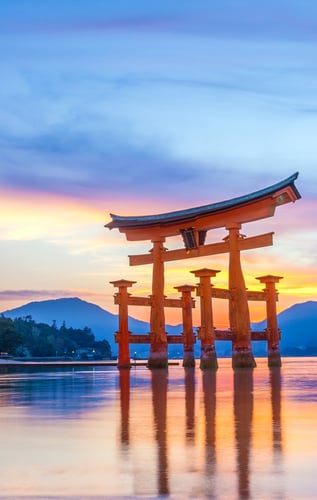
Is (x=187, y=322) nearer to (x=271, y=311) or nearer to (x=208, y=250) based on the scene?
(x=271, y=311)

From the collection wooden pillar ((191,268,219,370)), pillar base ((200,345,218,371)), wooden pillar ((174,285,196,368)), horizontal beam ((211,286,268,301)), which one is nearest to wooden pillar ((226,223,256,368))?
wooden pillar ((191,268,219,370))

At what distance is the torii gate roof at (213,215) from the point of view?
36844 millimetres

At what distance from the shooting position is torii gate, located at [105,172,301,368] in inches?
1465

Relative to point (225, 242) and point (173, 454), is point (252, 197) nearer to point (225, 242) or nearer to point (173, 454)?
point (225, 242)

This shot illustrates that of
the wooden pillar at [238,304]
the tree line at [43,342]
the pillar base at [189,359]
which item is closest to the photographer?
the wooden pillar at [238,304]

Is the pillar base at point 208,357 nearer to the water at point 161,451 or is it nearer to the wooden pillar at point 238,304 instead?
the wooden pillar at point 238,304

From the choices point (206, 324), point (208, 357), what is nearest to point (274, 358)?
point (208, 357)

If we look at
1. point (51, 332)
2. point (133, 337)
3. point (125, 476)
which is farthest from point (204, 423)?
point (51, 332)

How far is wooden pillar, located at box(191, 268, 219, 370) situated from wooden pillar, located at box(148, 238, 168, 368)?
2.44 m

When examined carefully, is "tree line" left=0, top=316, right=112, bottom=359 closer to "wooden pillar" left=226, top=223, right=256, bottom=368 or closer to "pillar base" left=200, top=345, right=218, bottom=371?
"pillar base" left=200, top=345, right=218, bottom=371

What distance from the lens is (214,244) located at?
40.0 meters

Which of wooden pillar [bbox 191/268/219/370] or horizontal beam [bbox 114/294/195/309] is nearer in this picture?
wooden pillar [bbox 191/268/219/370]

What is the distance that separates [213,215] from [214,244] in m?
1.48

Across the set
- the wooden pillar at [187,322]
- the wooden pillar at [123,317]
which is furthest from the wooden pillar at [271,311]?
the wooden pillar at [123,317]
